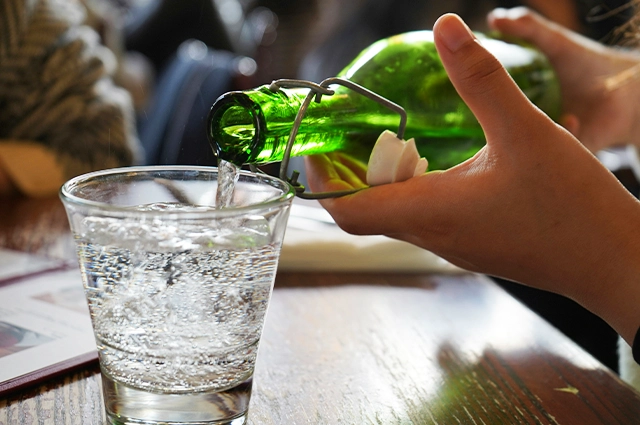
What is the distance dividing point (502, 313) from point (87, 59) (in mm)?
678

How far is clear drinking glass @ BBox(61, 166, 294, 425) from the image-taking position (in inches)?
12.8

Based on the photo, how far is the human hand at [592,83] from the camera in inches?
38.8

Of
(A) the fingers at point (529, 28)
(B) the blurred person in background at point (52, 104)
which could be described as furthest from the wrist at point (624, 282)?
(B) the blurred person in background at point (52, 104)

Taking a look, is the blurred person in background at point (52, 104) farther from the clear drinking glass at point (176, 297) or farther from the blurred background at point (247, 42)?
the clear drinking glass at point (176, 297)

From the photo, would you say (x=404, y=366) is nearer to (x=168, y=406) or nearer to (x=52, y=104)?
(x=168, y=406)

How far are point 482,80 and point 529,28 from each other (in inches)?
21.3

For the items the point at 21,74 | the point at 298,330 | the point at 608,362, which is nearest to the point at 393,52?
the point at 298,330

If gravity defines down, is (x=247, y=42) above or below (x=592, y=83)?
below

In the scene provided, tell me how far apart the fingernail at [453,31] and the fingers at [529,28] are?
1.73 feet

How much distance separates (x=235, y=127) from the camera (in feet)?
1.49

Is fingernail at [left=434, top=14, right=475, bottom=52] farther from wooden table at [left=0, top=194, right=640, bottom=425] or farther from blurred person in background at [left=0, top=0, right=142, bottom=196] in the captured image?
blurred person in background at [left=0, top=0, right=142, bottom=196]

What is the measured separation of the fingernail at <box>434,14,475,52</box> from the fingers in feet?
1.73

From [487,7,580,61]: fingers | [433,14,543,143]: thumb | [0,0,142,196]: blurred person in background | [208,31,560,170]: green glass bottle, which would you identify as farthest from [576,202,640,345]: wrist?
[0,0,142,196]: blurred person in background

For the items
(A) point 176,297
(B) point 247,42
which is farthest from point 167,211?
(B) point 247,42
